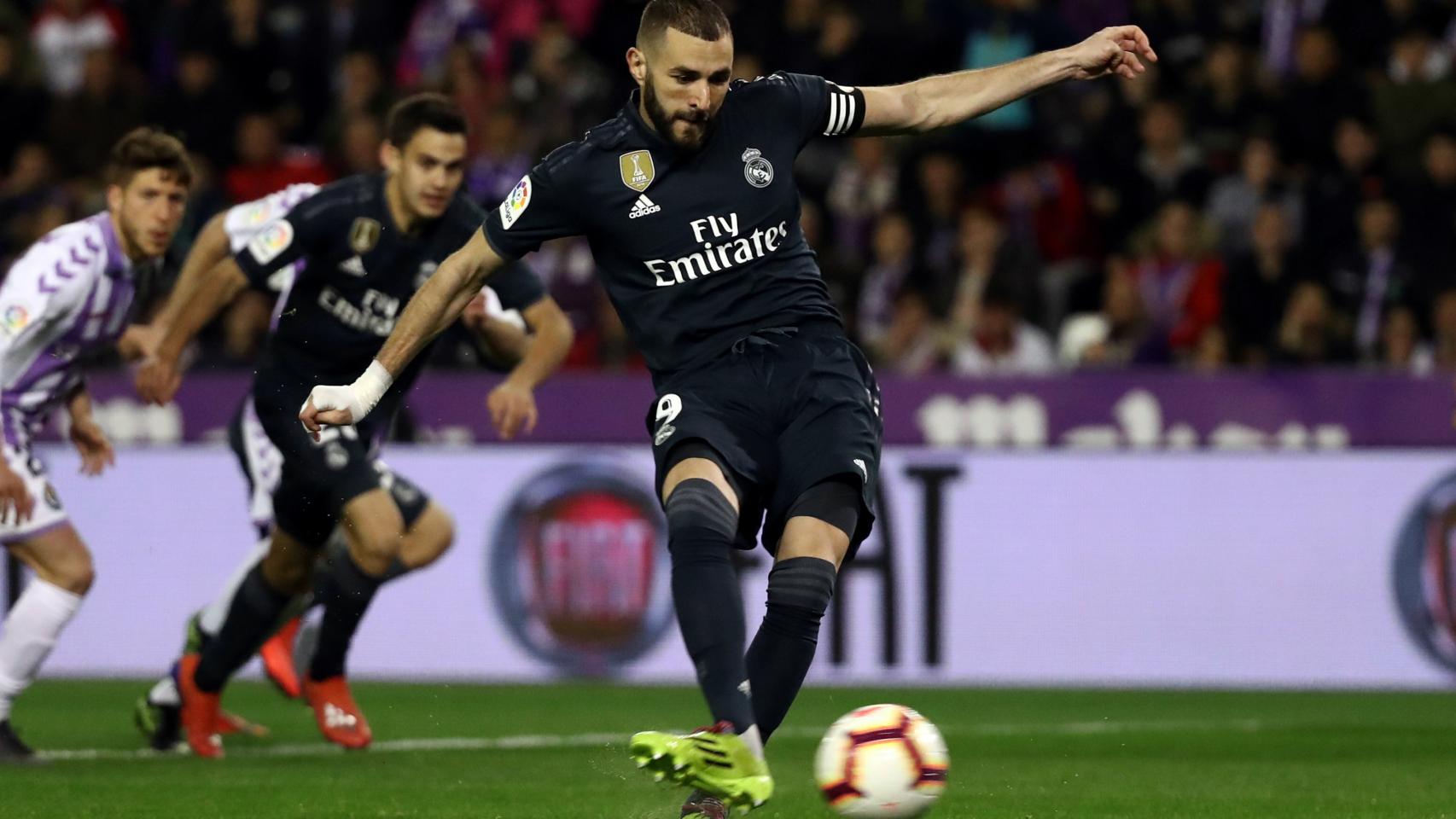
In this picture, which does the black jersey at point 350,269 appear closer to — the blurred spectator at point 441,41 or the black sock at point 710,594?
the black sock at point 710,594

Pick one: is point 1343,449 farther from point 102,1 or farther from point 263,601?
point 102,1

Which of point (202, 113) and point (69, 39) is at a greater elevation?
point (69, 39)

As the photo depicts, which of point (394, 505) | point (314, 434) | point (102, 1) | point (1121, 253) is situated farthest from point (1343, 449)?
point (102, 1)

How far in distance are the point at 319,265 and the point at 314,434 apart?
2.56m

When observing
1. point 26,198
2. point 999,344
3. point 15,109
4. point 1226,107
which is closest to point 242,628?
point 999,344

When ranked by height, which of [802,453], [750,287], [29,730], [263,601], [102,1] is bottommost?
[29,730]

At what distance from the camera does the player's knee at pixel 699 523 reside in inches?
221

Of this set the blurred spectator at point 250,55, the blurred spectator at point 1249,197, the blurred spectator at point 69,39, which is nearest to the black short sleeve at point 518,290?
the blurred spectator at point 1249,197

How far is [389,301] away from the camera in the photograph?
8.36 meters

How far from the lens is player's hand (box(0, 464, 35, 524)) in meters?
7.85

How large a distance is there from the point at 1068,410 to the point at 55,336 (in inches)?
227

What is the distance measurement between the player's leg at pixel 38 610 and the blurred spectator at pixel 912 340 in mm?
6155

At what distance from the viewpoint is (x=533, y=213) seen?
19.5 ft

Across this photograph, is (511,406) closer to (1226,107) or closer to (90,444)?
(90,444)
